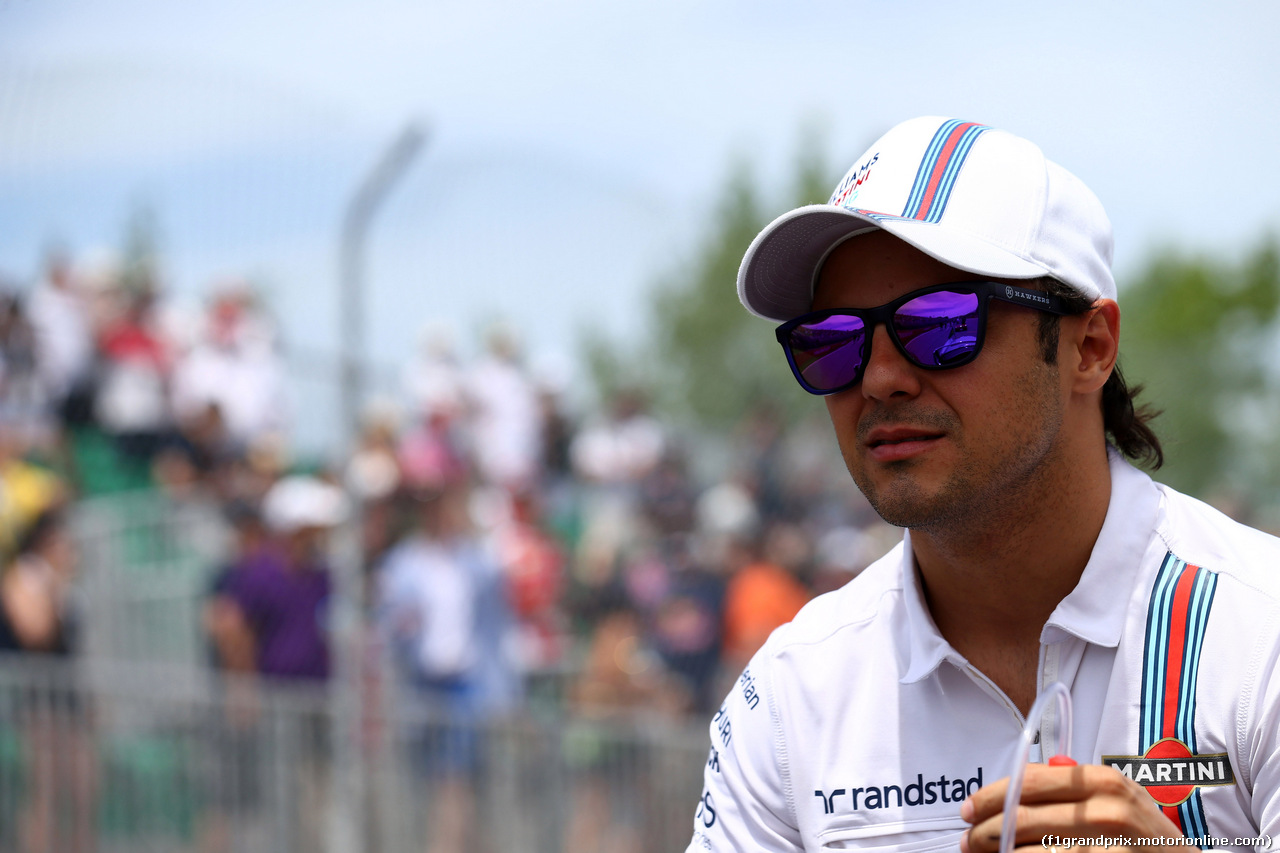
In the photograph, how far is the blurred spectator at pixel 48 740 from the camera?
583 cm

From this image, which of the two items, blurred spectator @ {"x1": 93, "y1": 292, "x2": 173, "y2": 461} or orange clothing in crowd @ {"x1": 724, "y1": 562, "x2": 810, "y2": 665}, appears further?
blurred spectator @ {"x1": 93, "y1": 292, "x2": 173, "y2": 461}

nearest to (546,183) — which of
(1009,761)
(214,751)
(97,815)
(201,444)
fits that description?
(201,444)

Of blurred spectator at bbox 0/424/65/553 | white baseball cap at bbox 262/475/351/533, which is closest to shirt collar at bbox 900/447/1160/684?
white baseball cap at bbox 262/475/351/533

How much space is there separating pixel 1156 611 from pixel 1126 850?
413 millimetres

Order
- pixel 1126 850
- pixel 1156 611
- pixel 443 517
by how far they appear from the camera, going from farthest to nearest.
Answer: pixel 443 517 < pixel 1156 611 < pixel 1126 850

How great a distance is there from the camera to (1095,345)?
1.98m

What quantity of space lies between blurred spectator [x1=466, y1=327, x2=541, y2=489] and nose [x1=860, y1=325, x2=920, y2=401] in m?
5.39

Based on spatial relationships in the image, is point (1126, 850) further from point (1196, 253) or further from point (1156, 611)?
point (1196, 253)

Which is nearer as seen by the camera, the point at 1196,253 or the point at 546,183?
the point at 546,183

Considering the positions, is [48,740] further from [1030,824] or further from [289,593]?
[1030,824]

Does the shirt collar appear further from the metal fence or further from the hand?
the metal fence

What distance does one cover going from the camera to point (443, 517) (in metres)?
6.77

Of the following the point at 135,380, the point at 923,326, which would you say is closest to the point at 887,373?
the point at 923,326

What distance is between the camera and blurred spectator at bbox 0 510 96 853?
583 centimetres
